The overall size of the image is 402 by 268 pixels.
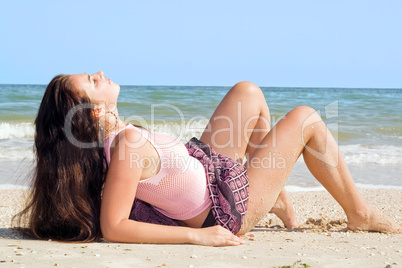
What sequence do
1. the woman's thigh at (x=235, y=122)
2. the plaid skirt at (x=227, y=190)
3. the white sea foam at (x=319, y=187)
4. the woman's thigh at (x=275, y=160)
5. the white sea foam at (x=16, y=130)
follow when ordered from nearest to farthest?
the plaid skirt at (x=227, y=190)
the woman's thigh at (x=275, y=160)
the woman's thigh at (x=235, y=122)
the white sea foam at (x=319, y=187)
the white sea foam at (x=16, y=130)

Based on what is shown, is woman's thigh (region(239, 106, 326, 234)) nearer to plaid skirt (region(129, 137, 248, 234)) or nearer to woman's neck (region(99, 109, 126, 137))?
plaid skirt (region(129, 137, 248, 234))

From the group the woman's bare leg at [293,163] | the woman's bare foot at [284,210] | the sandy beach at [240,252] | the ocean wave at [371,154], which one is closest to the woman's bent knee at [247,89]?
the woman's bare leg at [293,163]

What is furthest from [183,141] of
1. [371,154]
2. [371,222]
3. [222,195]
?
[222,195]

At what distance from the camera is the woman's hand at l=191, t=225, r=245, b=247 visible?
2.66 metres

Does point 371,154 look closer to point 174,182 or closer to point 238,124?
point 238,124

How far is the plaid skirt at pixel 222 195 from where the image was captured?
110 inches

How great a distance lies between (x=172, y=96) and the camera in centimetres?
1739

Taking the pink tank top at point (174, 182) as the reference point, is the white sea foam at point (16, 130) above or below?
below

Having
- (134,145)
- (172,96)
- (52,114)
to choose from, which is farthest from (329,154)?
(172,96)

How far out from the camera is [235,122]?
3414 millimetres

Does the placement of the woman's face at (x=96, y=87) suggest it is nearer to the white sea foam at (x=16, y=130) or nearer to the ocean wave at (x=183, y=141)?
the ocean wave at (x=183, y=141)

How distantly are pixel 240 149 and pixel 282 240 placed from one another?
2.48 feet

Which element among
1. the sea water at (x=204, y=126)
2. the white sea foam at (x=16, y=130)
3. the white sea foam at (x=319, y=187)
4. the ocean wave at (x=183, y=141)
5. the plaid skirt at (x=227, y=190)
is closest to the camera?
the plaid skirt at (x=227, y=190)

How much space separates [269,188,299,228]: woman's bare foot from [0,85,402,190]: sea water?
2.13 metres
